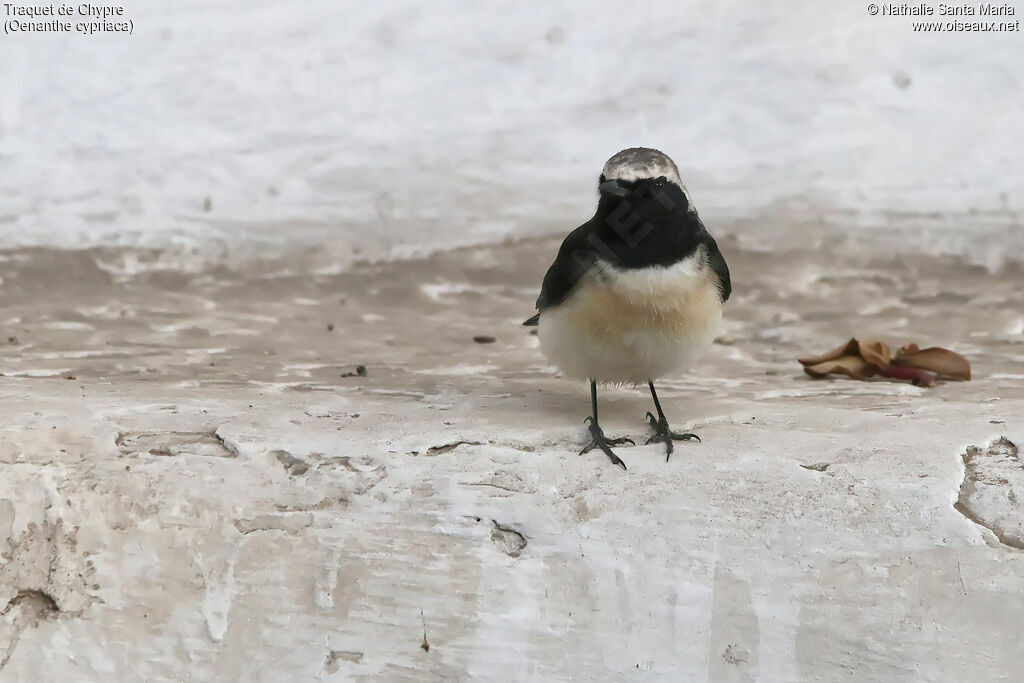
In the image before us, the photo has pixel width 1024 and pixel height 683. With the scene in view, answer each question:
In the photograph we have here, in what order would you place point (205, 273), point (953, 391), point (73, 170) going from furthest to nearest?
point (73, 170), point (205, 273), point (953, 391)

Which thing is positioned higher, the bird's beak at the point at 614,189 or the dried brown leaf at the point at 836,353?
the bird's beak at the point at 614,189

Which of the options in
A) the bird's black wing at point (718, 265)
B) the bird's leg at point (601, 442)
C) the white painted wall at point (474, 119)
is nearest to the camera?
the bird's leg at point (601, 442)

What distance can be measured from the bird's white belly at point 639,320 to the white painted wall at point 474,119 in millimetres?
3268

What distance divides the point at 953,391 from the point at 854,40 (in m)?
A: 3.77

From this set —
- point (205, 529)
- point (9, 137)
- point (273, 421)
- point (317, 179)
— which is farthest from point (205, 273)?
point (205, 529)

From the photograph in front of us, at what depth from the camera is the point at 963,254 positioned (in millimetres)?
6484

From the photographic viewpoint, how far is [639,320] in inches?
135

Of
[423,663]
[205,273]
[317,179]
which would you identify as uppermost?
[317,179]

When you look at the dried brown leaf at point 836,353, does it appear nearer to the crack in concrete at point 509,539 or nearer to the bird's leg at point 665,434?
the bird's leg at point 665,434

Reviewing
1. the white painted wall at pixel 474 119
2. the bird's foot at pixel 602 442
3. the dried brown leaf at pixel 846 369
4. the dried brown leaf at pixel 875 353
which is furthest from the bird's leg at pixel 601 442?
the white painted wall at pixel 474 119

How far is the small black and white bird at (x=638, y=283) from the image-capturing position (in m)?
3.37

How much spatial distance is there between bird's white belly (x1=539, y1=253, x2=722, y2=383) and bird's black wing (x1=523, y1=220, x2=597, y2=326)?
30 millimetres

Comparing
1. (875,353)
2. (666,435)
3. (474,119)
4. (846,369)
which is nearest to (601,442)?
(666,435)

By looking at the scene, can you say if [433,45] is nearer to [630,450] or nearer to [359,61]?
[359,61]
